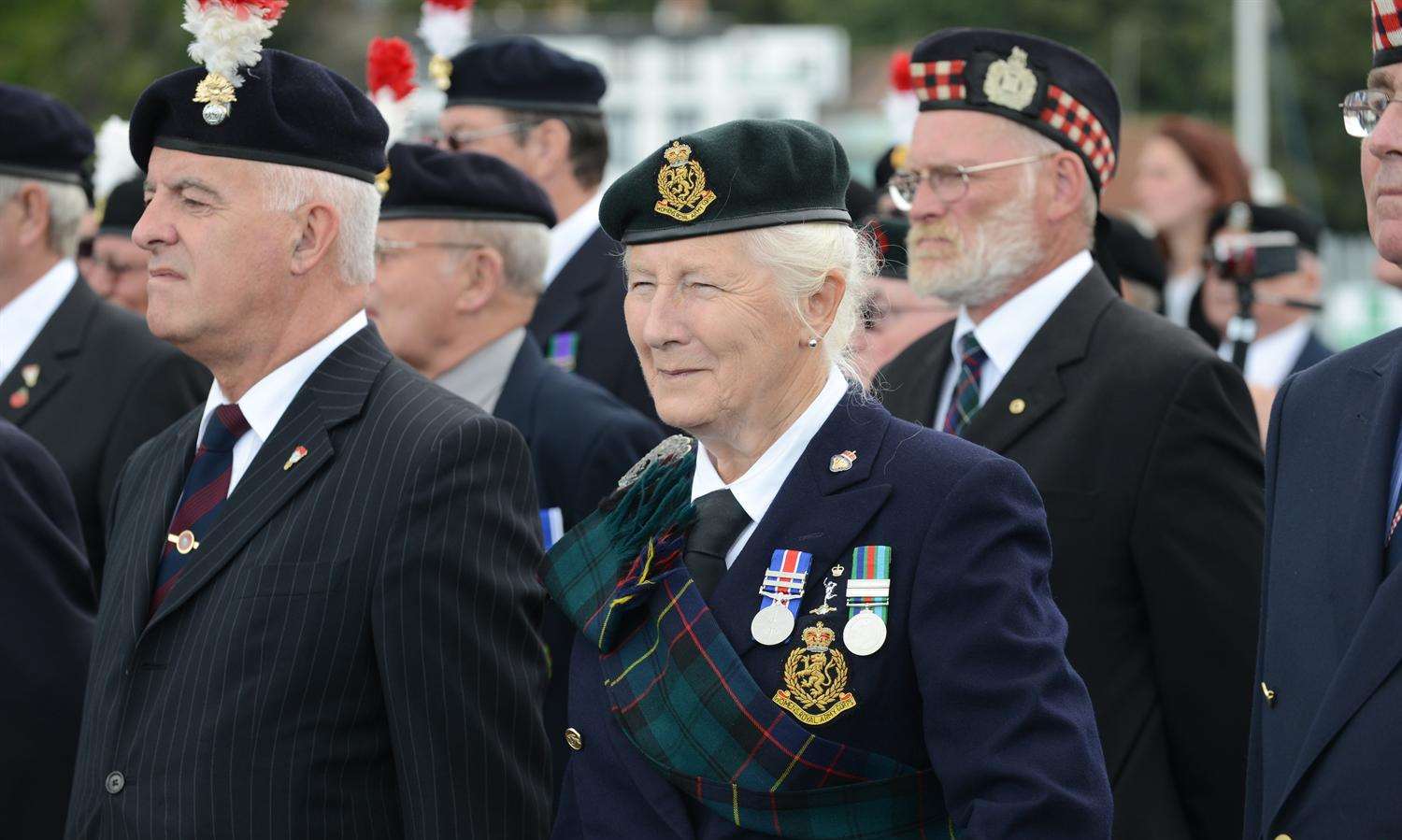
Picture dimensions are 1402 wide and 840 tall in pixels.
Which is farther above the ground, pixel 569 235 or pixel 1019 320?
pixel 1019 320

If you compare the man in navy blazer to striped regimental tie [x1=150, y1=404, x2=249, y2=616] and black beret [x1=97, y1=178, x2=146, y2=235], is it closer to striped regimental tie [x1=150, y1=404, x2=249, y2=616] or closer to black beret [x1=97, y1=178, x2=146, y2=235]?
striped regimental tie [x1=150, y1=404, x2=249, y2=616]

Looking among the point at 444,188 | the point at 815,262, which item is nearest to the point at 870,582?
the point at 815,262

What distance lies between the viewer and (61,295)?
221 inches

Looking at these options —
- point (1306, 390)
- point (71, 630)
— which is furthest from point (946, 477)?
point (71, 630)

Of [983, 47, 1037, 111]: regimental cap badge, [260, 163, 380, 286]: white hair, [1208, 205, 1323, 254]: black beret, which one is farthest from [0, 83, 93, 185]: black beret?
[1208, 205, 1323, 254]: black beret

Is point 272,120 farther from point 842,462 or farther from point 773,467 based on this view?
point 842,462

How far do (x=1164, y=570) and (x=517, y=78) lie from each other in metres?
3.42

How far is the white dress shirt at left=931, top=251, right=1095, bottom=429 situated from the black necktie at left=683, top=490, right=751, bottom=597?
4.50 ft

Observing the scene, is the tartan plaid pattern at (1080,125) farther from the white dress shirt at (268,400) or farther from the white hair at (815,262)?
the white dress shirt at (268,400)

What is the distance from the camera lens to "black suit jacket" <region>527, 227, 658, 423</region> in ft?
→ 18.6

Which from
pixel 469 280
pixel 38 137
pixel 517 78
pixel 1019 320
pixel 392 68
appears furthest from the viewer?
pixel 517 78

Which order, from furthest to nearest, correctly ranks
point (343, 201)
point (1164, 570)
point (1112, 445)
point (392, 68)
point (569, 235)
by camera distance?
point (569, 235)
point (392, 68)
point (1112, 445)
point (1164, 570)
point (343, 201)

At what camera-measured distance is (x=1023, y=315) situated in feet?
14.5

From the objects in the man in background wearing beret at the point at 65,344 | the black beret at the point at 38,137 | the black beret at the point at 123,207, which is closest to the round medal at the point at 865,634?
the man in background wearing beret at the point at 65,344
